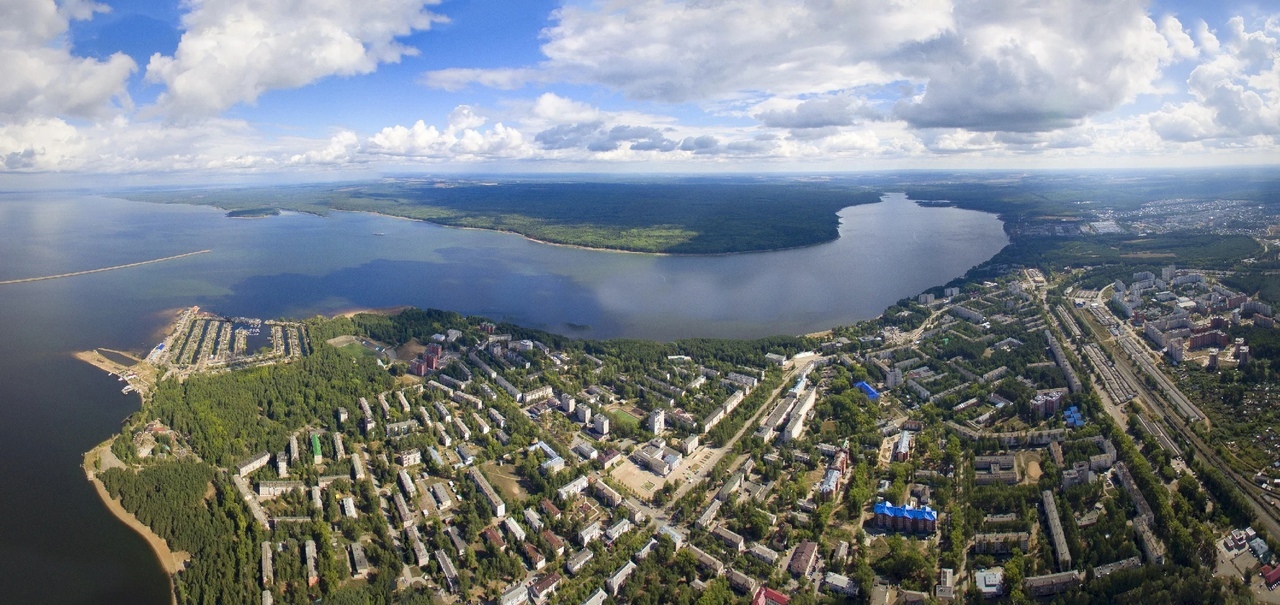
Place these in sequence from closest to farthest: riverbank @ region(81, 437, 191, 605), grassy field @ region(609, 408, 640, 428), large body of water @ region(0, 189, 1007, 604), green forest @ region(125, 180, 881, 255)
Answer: riverbank @ region(81, 437, 191, 605) → large body of water @ region(0, 189, 1007, 604) → grassy field @ region(609, 408, 640, 428) → green forest @ region(125, 180, 881, 255)

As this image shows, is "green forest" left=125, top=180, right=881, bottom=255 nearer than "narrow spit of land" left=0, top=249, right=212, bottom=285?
No

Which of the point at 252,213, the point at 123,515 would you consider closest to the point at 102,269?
the point at 123,515

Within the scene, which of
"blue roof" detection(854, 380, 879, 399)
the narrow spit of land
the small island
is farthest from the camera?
the small island

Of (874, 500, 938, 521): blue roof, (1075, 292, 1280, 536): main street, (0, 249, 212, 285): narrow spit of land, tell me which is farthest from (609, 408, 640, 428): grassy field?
(0, 249, 212, 285): narrow spit of land

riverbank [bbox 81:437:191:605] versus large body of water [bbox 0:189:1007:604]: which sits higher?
large body of water [bbox 0:189:1007:604]

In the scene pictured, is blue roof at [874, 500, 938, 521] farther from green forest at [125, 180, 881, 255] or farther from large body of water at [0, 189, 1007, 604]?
green forest at [125, 180, 881, 255]

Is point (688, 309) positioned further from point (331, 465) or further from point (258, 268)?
point (258, 268)
